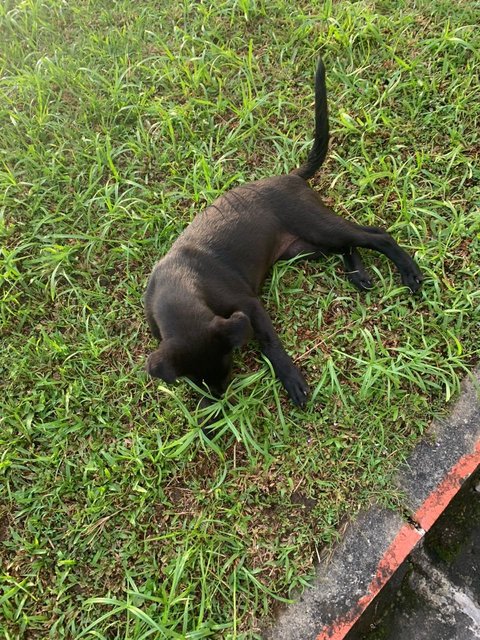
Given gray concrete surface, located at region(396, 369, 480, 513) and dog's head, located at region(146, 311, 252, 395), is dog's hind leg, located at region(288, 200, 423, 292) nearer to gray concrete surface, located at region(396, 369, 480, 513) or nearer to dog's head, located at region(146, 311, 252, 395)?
gray concrete surface, located at region(396, 369, 480, 513)

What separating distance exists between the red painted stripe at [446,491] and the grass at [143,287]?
6.8 inches

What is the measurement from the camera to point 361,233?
128 inches

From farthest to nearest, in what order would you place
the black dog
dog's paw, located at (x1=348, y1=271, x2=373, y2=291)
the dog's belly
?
the dog's belly, dog's paw, located at (x1=348, y1=271, x2=373, y2=291), the black dog

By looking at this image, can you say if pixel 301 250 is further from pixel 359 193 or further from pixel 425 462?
pixel 425 462

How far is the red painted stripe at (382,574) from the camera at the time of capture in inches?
99.3

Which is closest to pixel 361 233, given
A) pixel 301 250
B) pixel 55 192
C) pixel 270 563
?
pixel 301 250

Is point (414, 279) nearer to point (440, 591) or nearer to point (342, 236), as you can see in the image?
point (342, 236)

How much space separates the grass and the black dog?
0.14 m

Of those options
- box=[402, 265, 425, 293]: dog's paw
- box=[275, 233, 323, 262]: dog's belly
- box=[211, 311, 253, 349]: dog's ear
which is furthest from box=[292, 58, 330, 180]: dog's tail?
box=[211, 311, 253, 349]: dog's ear

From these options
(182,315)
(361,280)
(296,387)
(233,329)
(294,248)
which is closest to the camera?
(233,329)

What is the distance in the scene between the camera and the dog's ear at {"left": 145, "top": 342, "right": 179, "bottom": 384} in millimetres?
2662

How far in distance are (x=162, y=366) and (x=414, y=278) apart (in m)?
1.66

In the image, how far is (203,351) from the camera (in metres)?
2.73

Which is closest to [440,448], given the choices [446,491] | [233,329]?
[446,491]
